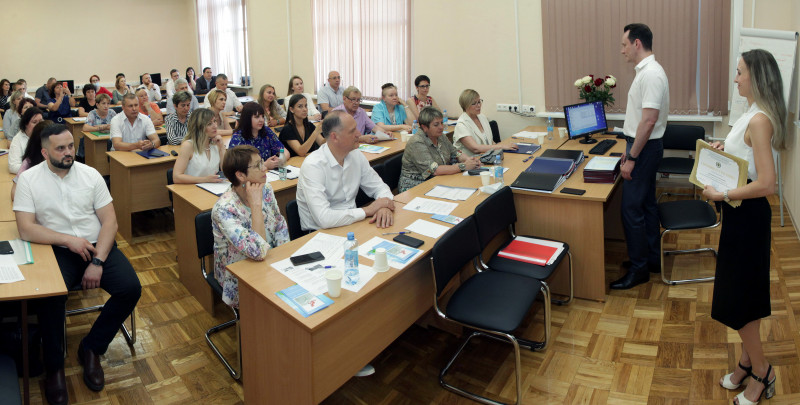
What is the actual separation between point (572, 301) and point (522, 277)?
91 centimetres

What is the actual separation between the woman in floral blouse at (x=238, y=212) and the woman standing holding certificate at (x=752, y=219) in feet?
7.06

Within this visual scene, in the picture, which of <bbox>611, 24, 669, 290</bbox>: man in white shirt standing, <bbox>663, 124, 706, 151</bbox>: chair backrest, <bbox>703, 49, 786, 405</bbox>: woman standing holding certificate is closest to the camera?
<bbox>703, 49, 786, 405</bbox>: woman standing holding certificate

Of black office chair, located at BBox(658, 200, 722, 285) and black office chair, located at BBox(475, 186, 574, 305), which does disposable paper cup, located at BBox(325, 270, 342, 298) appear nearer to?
black office chair, located at BBox(475, 186, 574, 305)

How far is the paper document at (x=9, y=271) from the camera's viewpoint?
2.46 metres

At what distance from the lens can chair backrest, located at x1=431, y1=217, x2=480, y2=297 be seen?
2.67 metres

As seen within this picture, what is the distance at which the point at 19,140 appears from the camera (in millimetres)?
4488

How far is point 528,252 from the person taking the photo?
3377mm

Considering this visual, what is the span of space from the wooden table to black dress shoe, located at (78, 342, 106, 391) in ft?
1.04

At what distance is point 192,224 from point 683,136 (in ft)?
15.0

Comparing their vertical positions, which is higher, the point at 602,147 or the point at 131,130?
the point at 131,130

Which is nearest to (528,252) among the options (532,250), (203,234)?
(532,250)

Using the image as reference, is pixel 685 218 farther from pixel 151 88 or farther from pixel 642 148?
pixel 151 88

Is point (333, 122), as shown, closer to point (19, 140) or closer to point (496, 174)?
point (496, 174)

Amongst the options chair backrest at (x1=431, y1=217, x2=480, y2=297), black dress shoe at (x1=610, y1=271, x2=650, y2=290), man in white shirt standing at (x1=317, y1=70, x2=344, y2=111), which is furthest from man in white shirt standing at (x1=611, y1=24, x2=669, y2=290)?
man in white shirt standing at (x1=317, y1=70, x2=344, y2=111)
